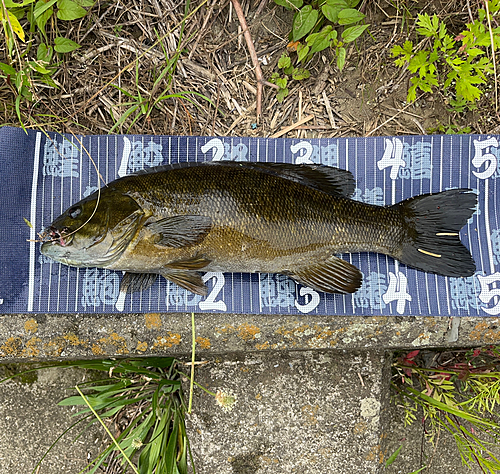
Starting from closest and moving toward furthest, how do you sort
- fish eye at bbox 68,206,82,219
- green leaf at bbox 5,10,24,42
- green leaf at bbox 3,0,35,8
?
green leaf at bbox 5,10,24,42, fish eye at bbox 68,206,82,219, green leaf at bbox 3,0,35,8

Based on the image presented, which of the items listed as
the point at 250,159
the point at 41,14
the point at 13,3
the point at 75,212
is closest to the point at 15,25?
the point at 13,3

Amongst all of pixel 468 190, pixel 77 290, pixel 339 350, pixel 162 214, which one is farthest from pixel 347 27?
pixel 77 290

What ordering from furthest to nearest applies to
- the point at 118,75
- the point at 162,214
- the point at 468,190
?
the point at 118,75
the point at 468,190
the point at 162,214

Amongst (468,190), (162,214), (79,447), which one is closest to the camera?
(162,214)

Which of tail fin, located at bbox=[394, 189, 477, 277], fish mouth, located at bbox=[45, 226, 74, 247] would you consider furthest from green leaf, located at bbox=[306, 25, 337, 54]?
fish mouth, located at bbox=[45, 226, 74, 247]

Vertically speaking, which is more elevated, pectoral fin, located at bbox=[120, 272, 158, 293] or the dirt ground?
the dirt ground

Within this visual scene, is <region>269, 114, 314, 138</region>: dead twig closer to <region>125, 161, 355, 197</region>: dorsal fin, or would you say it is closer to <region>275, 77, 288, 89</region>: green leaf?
<region>275, 77, 288, 89</region>: green leaf

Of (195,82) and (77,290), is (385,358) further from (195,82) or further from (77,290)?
(195,82)

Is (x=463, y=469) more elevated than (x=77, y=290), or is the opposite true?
(x=77, y=290)
